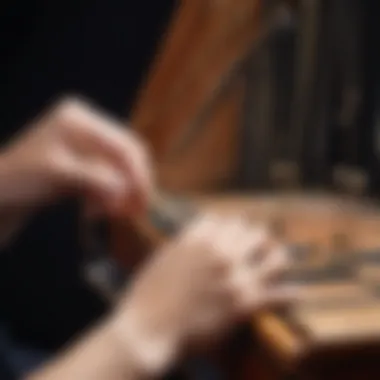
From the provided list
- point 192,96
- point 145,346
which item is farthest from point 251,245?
point 192,96

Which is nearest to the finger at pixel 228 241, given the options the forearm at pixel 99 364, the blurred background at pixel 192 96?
the forearm at pixel 99 364

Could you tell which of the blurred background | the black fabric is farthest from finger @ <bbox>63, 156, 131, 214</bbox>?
the black fabric

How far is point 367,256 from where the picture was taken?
0.78 m

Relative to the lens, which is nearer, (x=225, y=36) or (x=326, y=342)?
(x=326, y=342)

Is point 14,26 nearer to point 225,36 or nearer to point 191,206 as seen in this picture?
point 225,36

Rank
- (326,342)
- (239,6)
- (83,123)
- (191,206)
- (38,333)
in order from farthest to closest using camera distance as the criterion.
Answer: (38,333) < (239,6) < (191,206) < (83,123) < (326,342)

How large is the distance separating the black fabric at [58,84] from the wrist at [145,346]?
620 mm

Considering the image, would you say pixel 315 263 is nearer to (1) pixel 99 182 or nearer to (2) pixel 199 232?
(2) pixel 199 232

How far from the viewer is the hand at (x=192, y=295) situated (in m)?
0.71

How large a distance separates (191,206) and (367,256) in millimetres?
303

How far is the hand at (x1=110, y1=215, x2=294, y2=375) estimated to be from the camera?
0.71 metres

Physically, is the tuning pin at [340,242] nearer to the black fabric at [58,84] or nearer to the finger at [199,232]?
the finger at [199,232]

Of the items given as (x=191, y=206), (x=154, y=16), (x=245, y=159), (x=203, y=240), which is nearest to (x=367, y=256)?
(x=203, y=240)

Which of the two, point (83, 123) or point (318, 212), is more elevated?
point (83, 123)
